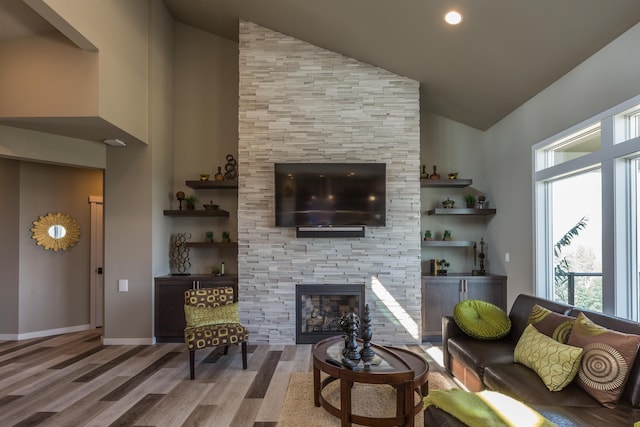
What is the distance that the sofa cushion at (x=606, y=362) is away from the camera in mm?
2115

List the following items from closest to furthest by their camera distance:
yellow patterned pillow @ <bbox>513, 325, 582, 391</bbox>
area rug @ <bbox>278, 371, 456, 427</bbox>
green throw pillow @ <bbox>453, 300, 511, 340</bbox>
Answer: yellow patterned pillow @ <bbox>513, 325, 582, 391</bbox> < area rug @ <bbox>278, 371, 456, 427</bbox> < green throw pillow @ <bbox>453, 300, 511, 340</bbox>

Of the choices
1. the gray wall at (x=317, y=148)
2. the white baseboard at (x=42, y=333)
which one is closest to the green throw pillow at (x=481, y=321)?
the gray wall at (x=317, y=148)

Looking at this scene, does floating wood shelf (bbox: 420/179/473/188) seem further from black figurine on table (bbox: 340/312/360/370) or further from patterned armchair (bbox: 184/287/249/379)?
patterned armchair (bbox: 184/287/249/379)

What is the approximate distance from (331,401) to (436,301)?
237 cm

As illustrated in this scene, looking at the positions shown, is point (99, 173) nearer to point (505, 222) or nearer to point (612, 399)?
point (505, 222)

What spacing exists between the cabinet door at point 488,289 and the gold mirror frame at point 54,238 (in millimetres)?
5663

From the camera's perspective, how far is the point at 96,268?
222 inches

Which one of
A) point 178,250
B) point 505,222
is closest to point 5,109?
point 178,250

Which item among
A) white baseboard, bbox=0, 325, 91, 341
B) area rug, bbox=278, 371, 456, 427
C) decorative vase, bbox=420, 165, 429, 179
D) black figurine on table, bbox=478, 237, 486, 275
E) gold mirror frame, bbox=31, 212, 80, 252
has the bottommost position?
white baseboard, bbox=0, 325, 91, 341

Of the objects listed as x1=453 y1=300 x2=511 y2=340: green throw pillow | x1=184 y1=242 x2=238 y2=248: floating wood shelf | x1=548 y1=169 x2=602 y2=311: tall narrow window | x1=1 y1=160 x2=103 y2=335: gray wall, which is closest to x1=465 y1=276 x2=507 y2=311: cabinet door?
x1=548 y1=169 x2=602 y2=311: tall narrow window

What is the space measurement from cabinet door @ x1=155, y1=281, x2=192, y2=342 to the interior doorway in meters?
1.38

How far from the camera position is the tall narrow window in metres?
3.36

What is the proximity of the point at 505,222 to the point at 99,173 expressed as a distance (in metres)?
5.97

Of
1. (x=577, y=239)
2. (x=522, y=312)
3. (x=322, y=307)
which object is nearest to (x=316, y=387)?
(x=322, y=307)
